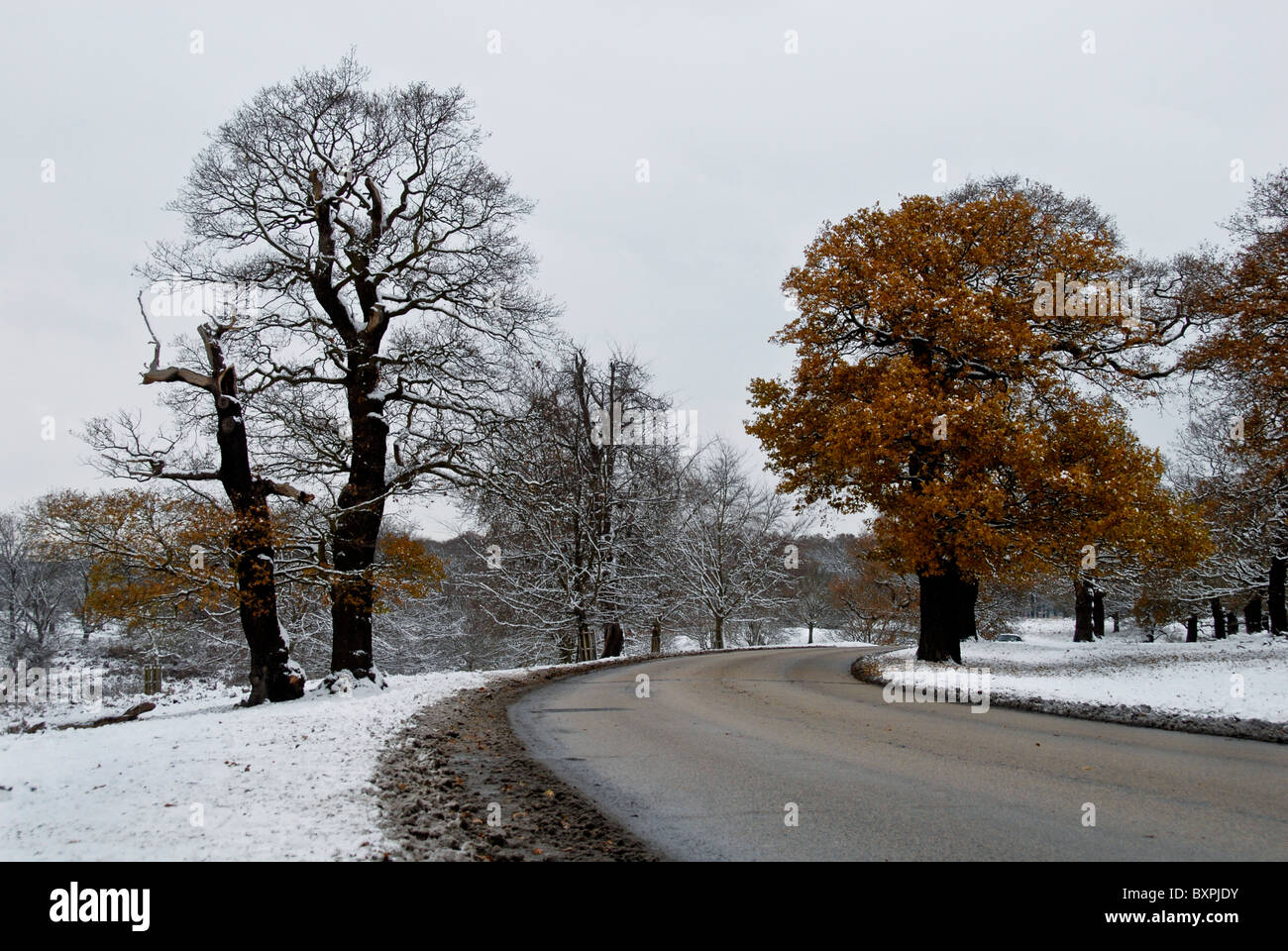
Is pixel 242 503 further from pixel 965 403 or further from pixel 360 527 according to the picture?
pixel 965 403

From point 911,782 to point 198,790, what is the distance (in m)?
5.72

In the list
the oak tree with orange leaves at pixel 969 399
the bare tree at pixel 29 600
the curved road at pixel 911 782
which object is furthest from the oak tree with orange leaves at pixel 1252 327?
the bare tree at pixel 29 600

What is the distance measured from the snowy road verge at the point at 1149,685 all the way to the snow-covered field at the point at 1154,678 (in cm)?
1

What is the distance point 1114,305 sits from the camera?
17.8 m

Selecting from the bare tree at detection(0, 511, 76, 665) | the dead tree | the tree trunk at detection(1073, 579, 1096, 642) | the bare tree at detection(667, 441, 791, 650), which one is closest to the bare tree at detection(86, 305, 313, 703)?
the dead tree

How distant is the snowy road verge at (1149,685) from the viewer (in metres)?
10.1

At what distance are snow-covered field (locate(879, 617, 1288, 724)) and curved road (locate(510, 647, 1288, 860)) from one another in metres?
1.67

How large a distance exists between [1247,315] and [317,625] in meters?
32.4

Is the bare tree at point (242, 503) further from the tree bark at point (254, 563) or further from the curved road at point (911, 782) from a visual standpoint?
the curved road at point (911, 782)

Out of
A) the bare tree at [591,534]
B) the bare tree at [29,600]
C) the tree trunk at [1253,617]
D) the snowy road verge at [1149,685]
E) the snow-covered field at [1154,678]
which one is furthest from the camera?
the bare tree at [29,600]

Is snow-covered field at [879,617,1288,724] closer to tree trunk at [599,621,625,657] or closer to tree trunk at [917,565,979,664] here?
tree trunk at [917,565,979,664]

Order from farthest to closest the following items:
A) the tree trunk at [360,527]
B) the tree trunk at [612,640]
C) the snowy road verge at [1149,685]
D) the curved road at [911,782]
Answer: the tree trunk at [612,640] → the tree trunk at [360,527] → the snowy road verge at [1149,685] → the curved road at [911,782]

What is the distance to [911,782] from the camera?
6809mm
